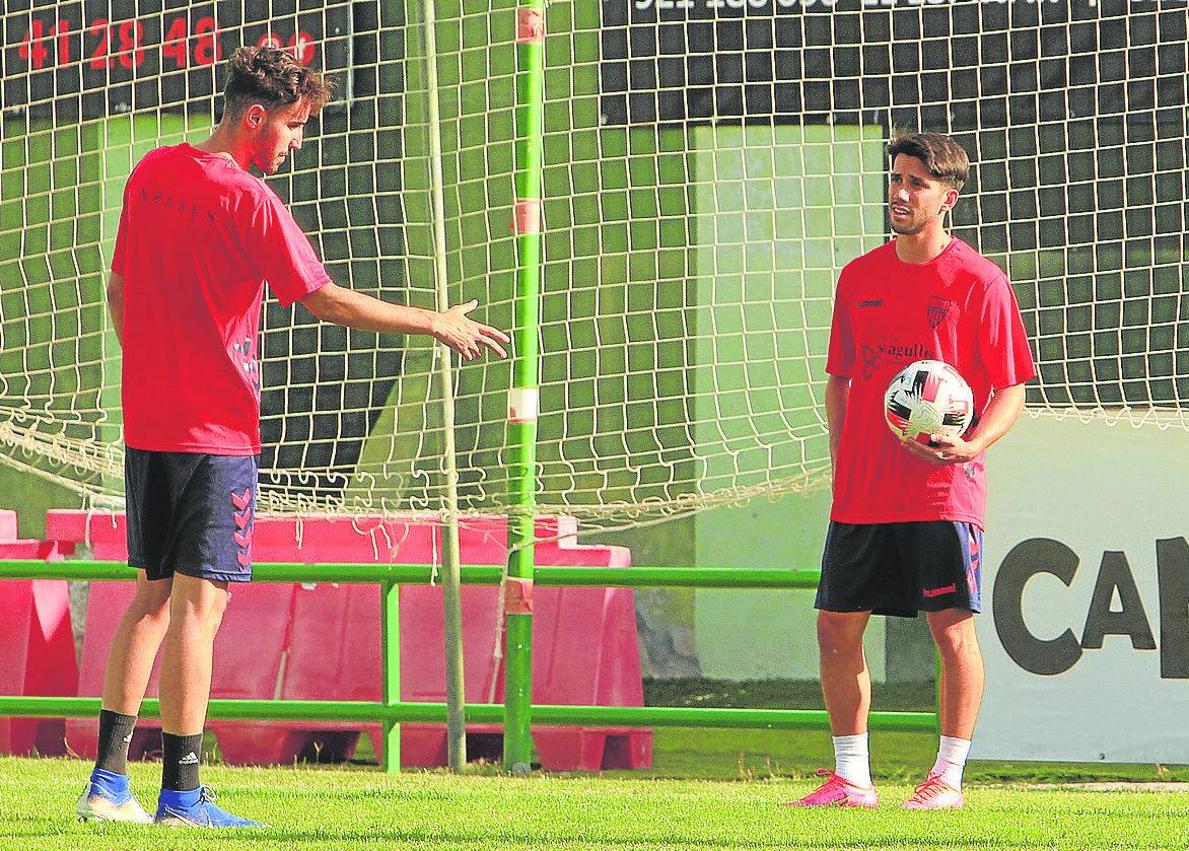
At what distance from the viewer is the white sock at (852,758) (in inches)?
174

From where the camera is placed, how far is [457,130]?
20.8 feet

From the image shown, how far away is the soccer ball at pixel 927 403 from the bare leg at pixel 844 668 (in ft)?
1.71

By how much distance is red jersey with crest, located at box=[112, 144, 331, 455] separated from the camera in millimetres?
3775

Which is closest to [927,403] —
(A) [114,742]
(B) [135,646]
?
(B) [135,646]

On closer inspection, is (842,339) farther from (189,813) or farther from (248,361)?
(189,813)

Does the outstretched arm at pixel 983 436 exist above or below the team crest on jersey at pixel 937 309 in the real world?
below

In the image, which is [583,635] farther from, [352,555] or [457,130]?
[457,130]

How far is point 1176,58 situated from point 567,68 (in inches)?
92.8

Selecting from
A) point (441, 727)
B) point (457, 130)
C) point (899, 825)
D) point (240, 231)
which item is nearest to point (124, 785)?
point (240, 231)

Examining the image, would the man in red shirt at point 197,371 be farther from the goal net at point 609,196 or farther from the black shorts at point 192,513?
the goal net at point 609,196

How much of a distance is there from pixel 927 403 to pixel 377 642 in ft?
9.27

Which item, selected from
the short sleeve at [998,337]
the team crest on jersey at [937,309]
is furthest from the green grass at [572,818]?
the team crest on jersey at [937,309]

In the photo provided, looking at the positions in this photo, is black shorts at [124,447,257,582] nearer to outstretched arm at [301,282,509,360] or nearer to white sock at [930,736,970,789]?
outstretched arm at [301,282,509,360]

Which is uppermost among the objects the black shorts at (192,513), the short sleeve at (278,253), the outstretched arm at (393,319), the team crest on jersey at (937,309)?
the short sleeve at (278,253)
